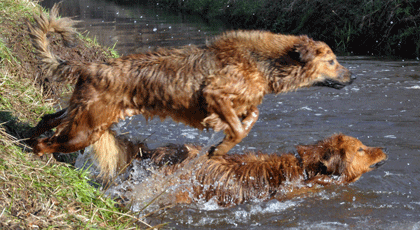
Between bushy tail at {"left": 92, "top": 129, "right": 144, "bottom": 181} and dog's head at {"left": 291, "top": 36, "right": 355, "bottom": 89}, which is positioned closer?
dog's head at {"left": 291, "top": 36, "right": 355, "bottom": 89}

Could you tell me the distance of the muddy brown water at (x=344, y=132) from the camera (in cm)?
487

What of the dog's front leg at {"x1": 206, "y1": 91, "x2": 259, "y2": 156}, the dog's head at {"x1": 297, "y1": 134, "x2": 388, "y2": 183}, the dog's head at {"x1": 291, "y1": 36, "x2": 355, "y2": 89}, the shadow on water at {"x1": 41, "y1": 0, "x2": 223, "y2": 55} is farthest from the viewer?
the shadow on water at {"x1": 41, "y1": 0, "x2": 223, "y2": 55}

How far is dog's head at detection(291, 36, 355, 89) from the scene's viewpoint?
4707 millimetres

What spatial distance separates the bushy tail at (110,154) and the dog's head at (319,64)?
7.21ft

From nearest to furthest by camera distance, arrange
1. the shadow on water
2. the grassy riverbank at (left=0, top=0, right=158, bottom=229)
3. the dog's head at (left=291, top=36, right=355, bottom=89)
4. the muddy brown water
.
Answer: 1. the grassy riverbank at (left=0, top=0, right=158, bottom=229)
2. the dog's head at (left=291, top=36, right=355, bottom=89)
3. the muddy brown water
4. the shadow on water

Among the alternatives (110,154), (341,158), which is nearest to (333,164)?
(341,158)

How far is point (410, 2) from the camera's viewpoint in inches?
484

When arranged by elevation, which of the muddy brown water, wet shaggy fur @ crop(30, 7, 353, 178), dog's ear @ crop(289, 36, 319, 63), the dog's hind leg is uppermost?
dog's ear @ crop(289, 36, 319, 63)

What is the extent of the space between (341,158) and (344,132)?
7.12 feet

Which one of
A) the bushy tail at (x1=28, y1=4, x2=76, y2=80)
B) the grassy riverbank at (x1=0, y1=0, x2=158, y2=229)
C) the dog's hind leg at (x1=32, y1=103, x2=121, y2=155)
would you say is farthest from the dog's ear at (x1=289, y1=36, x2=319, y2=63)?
the bushy tail at (x1=28, y1=4, x2=76, y2=80)

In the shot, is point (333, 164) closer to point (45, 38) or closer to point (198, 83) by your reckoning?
point (198, 83)

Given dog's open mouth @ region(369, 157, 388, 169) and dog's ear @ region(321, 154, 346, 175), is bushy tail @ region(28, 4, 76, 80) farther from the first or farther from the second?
dog's open mouth @ region(369, 157, 388, 169)

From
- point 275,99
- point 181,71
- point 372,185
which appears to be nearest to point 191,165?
point 181,71

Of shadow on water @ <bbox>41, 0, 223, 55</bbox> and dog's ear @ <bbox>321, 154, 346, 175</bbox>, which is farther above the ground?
shadow on water @ <bbox>41, 0, 223, 55</bbox>
